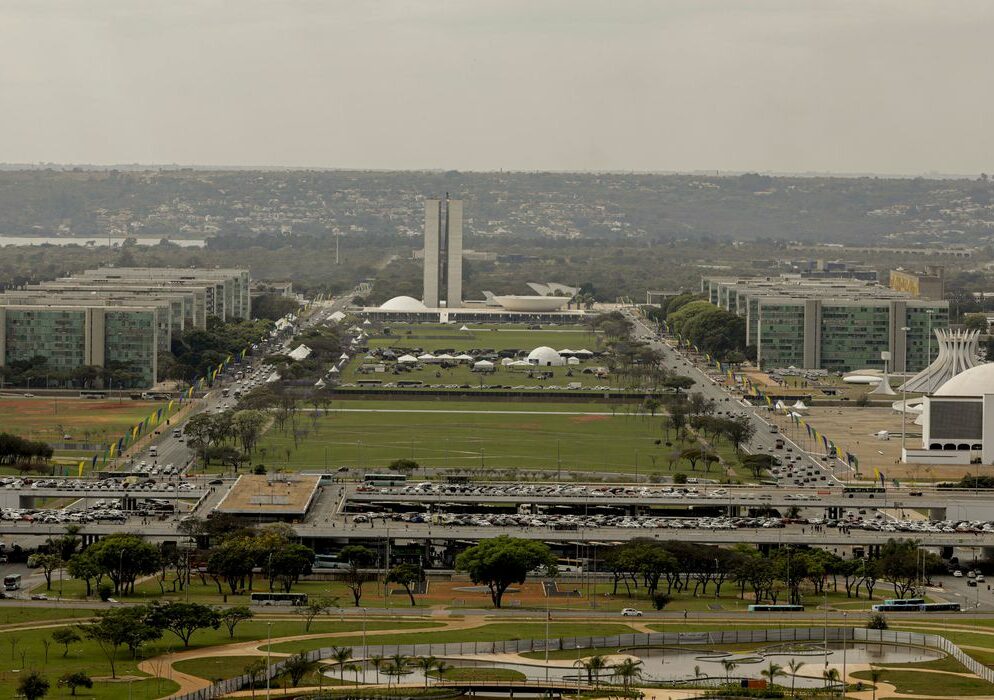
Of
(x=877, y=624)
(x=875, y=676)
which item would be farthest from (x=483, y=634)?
(x=875, y=676)

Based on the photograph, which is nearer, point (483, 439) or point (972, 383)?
point (483, 439)

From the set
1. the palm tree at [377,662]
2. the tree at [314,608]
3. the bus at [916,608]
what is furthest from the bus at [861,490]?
the palm tree at [377,662]

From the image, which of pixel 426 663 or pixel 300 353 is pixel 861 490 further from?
pixel 300 353

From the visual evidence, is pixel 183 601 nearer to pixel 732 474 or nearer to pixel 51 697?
pixel 51 697

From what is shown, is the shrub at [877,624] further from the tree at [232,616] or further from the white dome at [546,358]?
the white dome at [546,358]

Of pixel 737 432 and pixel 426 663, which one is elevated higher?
pixel 737 432
